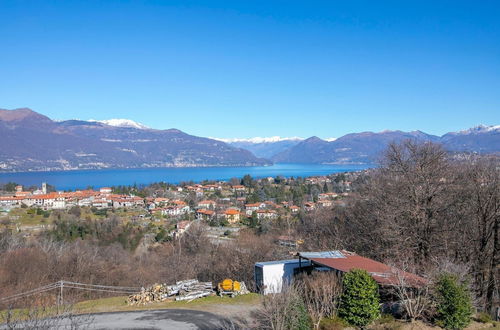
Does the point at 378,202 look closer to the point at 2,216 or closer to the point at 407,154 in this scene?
the point at 407,154

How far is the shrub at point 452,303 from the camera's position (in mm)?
9617

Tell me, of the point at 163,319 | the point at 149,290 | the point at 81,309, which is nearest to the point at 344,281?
the point at 163,319

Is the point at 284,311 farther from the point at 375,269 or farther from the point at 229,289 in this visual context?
the point at 229,289

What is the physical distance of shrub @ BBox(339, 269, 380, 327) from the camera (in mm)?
9805

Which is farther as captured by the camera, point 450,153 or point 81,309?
point 450,153

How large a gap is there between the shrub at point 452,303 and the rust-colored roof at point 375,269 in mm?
533

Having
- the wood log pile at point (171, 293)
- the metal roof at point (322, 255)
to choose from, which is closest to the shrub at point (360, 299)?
the metal roof at point (322, 255)

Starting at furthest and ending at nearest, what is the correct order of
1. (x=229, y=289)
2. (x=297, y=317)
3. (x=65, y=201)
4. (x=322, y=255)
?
(x=65, y=201)
(x=229, y=289)
(x=322, y=255)
(x=297, y=317)

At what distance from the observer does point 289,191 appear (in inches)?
3246

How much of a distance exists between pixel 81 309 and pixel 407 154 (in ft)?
48.3

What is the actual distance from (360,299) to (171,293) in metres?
6.90

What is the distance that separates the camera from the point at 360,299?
985 cm

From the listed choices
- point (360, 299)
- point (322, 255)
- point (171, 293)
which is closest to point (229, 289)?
point (171, 293)

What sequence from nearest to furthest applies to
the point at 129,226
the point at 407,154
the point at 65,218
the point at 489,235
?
the point at 489,235, the point at 407,154, the point at 129,226, the point at 65,218
